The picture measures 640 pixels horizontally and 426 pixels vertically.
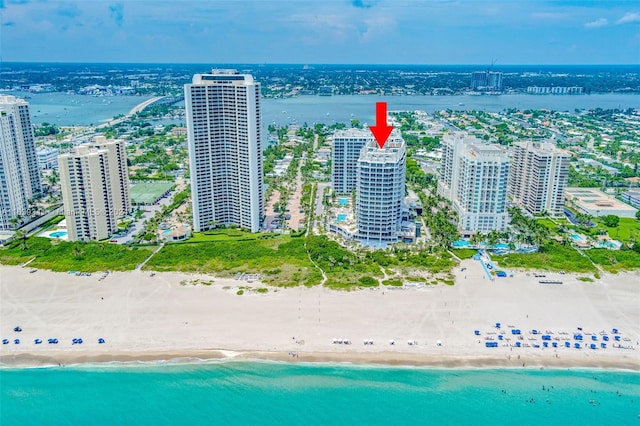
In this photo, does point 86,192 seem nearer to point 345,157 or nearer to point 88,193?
point 88,193

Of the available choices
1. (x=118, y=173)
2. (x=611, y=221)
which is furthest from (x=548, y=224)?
(x=118, y=173)

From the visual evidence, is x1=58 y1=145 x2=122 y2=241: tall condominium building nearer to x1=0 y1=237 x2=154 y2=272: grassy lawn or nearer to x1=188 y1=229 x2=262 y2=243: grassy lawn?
x1=0 y1=237 x2=154 y2=272: grassy lawn

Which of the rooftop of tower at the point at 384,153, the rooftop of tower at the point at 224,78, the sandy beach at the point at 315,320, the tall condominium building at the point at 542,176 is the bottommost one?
the sandy beach at the point at 315,320

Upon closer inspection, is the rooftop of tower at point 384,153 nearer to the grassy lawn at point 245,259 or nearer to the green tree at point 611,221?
the grassy lawn at point 245,259

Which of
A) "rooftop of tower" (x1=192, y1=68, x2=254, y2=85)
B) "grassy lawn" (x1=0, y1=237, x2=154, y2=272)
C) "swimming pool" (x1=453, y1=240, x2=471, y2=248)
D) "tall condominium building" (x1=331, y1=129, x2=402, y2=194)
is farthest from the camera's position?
"tall condominium building" (x1=331, y1=129, x2=402, y2=194)

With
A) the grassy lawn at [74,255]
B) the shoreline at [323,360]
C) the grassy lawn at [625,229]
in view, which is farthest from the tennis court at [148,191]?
the grassy lawn at [625,229]

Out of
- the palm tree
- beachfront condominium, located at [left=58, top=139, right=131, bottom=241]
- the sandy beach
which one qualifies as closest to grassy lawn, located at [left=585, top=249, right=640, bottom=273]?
the sandy beach
